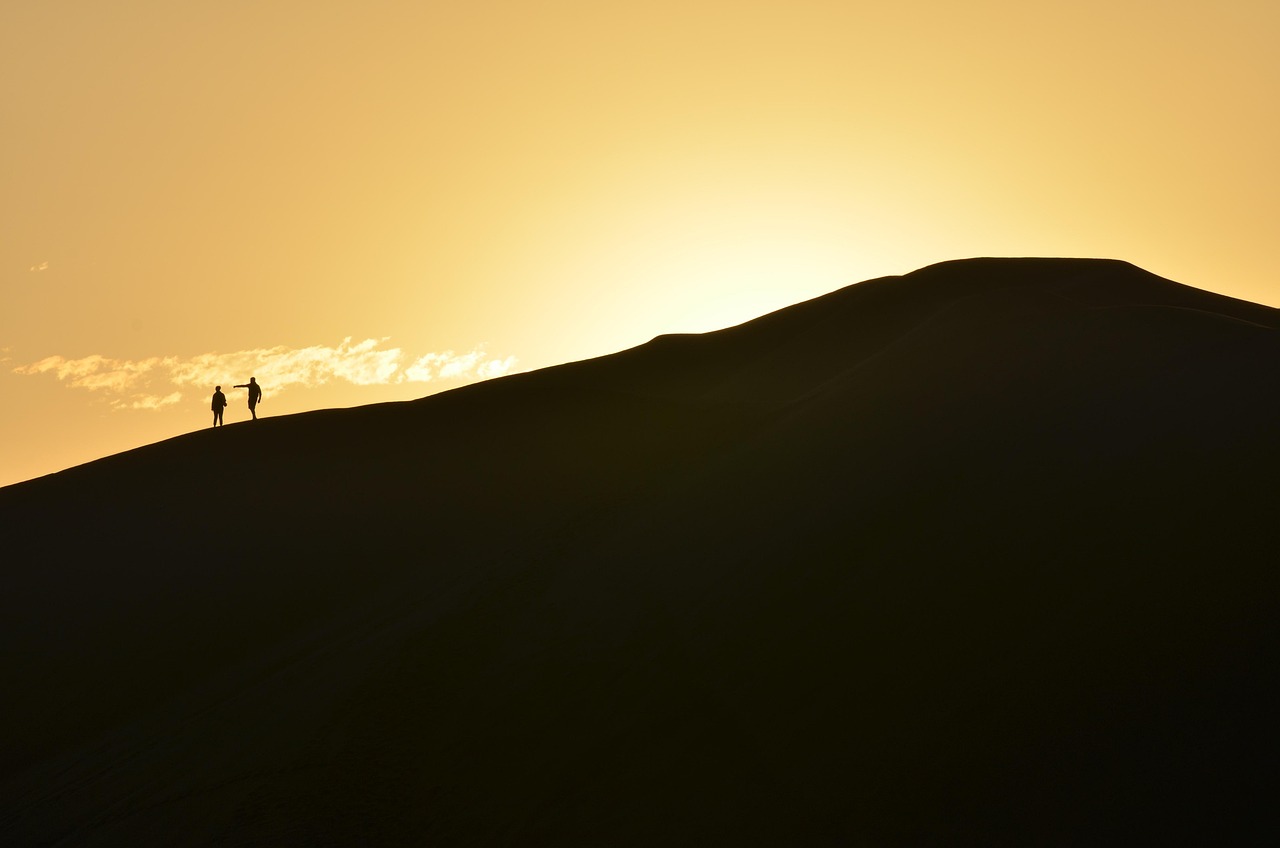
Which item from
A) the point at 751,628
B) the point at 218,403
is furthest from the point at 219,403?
the point at 751,628

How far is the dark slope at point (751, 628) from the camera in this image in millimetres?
9258

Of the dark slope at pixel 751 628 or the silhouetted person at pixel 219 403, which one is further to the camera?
the silhouetted person at pixel 219 403

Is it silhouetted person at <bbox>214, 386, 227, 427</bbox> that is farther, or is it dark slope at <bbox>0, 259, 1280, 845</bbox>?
silhouetted person at <bbox>214, 386, 227, 427</bbox>

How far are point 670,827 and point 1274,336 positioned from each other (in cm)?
1220

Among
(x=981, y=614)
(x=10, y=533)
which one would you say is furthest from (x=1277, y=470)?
(x=10, y=533)

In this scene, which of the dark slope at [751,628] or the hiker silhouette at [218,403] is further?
the hiker silhouette at [218,403]

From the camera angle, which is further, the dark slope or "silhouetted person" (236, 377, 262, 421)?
"silhouetted person" (236, 377, 262, 421)

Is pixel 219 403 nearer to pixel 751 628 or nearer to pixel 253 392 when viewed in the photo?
pixel 253 392

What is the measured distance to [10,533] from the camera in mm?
24578

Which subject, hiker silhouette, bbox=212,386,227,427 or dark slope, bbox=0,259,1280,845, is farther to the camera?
hiker silhouette, bbox=212,386,227,427

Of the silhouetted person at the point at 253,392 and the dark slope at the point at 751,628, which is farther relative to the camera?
the silhouetted person at the point at 253,392

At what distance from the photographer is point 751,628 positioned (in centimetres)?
1220

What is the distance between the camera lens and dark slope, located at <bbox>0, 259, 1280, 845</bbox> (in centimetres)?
926

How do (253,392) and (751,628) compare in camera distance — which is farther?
(253,392)
